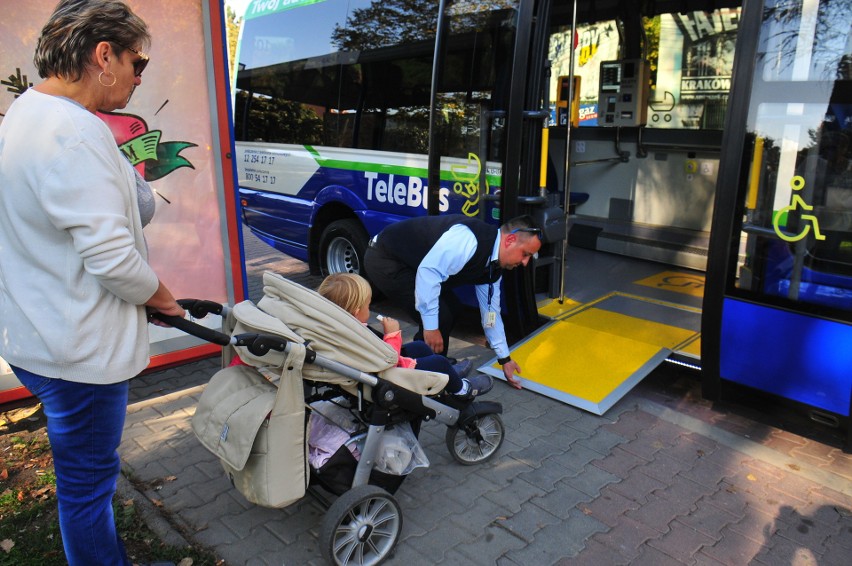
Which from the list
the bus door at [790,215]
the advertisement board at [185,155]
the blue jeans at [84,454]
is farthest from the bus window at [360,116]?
the blue jeans at [84,454]

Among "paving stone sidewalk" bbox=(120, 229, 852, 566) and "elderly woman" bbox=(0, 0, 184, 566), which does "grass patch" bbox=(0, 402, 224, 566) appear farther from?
"elderly woman" bbox=(0, 0, 184, 566)

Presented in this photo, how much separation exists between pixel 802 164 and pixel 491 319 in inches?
76.9

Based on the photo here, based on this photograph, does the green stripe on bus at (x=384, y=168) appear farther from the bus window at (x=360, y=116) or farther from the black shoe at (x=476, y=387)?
the black shoe at (x=476, y=387)

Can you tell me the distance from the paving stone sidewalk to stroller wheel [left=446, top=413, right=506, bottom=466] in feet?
0.20

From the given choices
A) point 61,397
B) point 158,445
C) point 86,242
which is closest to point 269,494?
point 61,397

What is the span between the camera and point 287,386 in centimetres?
250

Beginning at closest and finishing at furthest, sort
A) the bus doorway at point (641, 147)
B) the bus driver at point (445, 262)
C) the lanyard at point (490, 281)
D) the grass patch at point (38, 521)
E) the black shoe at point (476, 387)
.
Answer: the grass patch at point (38, 521), the black shoe at point (476, 387), the bus driver at point (445, 262), the lanyard at point (490, 281), the bus doorway at point (641, 147)

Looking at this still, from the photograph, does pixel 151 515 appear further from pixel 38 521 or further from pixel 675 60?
pixel 675 60

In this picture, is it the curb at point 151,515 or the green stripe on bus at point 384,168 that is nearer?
the curb at point 151,515

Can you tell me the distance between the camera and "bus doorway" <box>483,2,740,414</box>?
22.2ft

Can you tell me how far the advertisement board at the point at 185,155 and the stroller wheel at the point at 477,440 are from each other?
7.16 feet

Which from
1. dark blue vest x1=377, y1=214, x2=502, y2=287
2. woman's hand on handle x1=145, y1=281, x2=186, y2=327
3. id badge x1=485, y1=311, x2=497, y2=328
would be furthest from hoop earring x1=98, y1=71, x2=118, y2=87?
id badge x1=485, y1=311, x2=497, y2=328

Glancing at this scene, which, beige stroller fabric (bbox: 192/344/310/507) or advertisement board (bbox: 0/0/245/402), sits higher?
advertisement board (bbox: 0/0/245/402)

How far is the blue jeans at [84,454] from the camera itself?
6.95 ft
